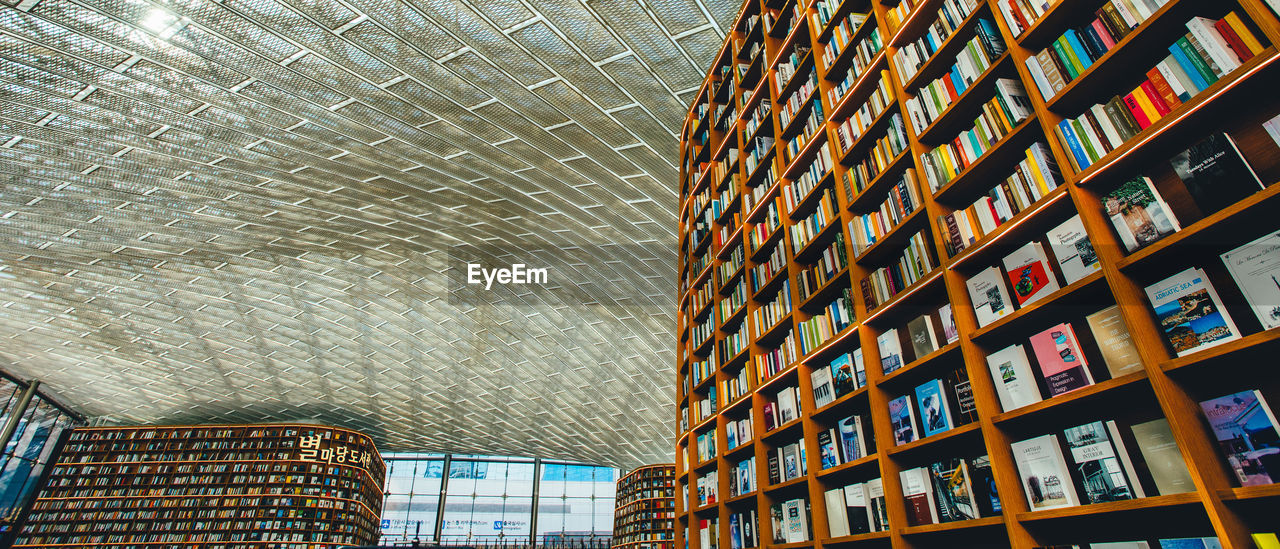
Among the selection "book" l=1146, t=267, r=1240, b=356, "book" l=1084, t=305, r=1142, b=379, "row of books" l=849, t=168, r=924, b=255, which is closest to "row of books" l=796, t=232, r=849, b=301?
"row of books" l=849, t=168, r=924, b=255

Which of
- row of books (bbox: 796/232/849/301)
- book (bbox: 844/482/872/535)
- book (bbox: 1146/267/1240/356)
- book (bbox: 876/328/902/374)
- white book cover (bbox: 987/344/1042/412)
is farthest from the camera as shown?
row of books (bbox: 796/232/849/301)

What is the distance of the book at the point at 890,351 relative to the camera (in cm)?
275

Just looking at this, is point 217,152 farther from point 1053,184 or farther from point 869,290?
point 1053,184

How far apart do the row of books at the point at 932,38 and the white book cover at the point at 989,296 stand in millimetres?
1198

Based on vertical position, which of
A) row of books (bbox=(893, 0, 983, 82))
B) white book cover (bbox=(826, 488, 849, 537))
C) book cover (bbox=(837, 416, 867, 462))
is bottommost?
white book cover (bbox=(826, 488, 849, 537))

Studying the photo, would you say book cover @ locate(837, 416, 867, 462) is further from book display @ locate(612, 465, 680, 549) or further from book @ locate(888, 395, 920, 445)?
book display @ locate(612, 465, 680, 549)

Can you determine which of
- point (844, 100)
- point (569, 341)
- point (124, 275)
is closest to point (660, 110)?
point (844, 100)

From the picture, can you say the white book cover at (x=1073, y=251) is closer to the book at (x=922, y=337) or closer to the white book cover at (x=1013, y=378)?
the white book cover at (x=1013, y=378)

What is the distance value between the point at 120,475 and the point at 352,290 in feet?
40.5

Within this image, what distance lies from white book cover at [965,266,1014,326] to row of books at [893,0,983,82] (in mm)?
1198

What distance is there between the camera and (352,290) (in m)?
15.5

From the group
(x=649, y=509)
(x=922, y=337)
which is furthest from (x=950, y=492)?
(x=649, y=509)

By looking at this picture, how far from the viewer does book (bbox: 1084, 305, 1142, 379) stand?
179 centimetres

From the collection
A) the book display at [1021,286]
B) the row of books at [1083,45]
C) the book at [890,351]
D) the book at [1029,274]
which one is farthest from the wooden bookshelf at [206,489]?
the row of books at [1083,45]
